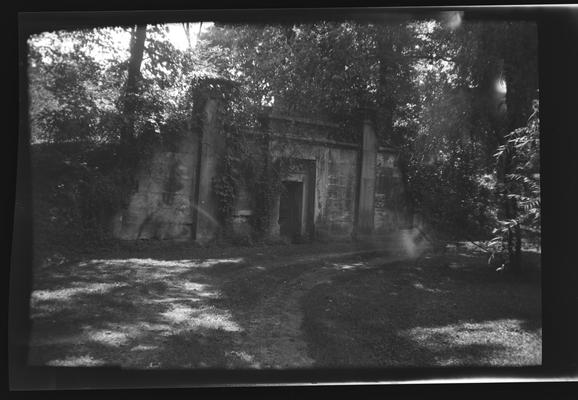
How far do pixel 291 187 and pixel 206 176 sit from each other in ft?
2.88

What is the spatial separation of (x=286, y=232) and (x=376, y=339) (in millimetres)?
1332

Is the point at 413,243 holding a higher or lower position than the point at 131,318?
higher

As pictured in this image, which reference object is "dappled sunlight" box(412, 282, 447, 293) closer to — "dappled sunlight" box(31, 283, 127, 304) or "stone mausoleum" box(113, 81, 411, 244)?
"stone mausoleum" box(113, 81, 411, 244)

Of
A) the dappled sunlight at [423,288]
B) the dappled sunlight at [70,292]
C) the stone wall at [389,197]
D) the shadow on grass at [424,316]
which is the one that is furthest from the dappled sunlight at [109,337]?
the dappled sunlight at [423,288]

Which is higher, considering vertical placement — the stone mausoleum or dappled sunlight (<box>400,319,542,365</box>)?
the stone mausoleum

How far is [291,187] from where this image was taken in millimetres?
4293

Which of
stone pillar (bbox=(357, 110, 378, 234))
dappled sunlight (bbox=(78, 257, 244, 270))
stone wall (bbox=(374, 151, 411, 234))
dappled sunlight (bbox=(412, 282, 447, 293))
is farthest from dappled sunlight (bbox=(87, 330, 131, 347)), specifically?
dappled sunlight (bbox=(412, 282, 447, 293))

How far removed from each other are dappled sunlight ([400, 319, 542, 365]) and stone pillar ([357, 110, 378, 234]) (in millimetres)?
1100

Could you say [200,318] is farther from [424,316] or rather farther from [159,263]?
[424,316]

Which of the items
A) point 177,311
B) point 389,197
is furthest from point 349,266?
point 177,311

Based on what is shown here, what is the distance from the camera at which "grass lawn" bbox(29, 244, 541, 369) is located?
11.8ft

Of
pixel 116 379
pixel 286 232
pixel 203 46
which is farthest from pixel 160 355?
pixel 203 46

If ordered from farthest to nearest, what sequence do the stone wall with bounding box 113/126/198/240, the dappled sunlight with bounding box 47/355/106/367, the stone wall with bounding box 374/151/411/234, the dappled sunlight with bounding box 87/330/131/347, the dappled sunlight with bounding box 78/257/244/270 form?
the stone wall with bounding box 374/151/411/234, the stone wall with bounding box 113/126/198/240, the dappled sunlight with bounding box 78/257/244/270, the dappled sunlight with bounding box 87/330/131/347, the dappled sunlight with bounding box 47/355/106/367

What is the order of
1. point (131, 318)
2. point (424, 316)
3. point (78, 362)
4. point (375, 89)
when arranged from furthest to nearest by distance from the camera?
point (375, 89) → point (424, 316) → point (131, 318) → point (78, 362)
